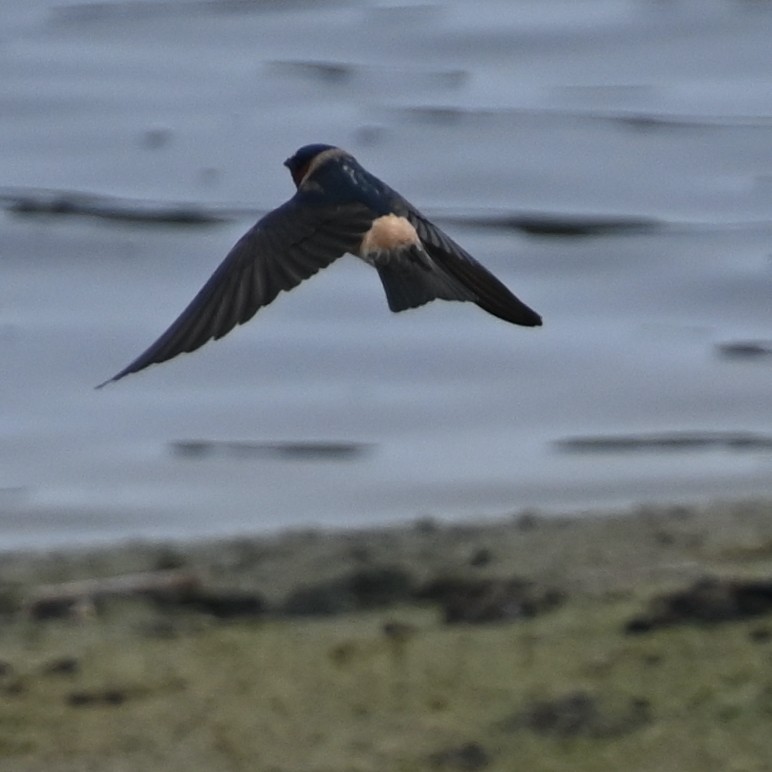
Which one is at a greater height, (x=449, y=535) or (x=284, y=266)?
(x=284, y=266)

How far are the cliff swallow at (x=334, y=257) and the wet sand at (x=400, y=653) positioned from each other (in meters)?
0.59

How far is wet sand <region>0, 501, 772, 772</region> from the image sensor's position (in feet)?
13.0

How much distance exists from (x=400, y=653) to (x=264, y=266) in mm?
800

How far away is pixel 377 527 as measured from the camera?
18.8 ft

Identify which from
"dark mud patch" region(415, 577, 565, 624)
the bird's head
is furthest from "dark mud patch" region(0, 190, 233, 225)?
the bird's head

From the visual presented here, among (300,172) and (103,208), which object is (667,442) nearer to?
(300,172)

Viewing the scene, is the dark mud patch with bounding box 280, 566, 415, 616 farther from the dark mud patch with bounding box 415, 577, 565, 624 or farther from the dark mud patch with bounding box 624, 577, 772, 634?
the dark mud patch with bounding box 624, 577, 772, 634

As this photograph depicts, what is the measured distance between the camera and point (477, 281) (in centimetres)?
422

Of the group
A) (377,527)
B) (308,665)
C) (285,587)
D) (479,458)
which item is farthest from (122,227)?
(308,665)

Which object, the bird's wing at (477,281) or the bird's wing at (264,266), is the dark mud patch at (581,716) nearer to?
the bird's wing at (477,281)

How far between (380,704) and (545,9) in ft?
36.8

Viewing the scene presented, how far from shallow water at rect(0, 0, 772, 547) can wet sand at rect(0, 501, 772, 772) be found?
1.01 metres

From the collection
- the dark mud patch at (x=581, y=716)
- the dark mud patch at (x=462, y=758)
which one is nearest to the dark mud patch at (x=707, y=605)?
the dark mud patch at (x=581, y=716)

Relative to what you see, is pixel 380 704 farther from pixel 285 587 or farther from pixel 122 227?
pixel 122 227
